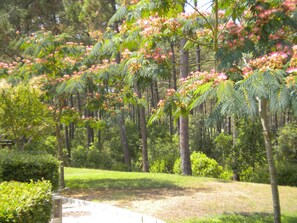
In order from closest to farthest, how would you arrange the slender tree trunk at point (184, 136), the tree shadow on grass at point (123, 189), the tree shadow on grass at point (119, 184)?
the tree shadow on grass at point (123, 189) < the tree shadow on grass at point (119, 184) < the slender tree trunk at point (184, 136)

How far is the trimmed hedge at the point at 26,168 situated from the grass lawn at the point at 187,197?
58.0 inches

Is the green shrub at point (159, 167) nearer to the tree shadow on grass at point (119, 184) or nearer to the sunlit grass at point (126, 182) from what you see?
the sunlit grass at point (126, 182)

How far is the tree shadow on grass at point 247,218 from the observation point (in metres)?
7.85

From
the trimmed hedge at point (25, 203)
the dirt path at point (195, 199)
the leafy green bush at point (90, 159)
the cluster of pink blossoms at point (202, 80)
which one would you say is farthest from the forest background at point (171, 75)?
the trimmed hedge at point (25, 203)

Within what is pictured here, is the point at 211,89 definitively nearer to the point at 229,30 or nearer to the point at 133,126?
the point at 229,30

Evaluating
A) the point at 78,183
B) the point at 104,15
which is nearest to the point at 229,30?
the point at 78,183

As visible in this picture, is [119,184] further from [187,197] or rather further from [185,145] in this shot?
[185,145]

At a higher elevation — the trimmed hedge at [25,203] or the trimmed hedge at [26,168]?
the trimmed hedge at [26,168]

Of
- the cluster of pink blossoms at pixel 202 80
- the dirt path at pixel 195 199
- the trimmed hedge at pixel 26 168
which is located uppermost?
the cluster of pink blossoms at pixel 202 80

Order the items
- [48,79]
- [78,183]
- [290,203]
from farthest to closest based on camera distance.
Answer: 1. [78,183]
2. [48,79]
3. [290,203]

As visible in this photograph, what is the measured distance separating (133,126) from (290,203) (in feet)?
69.5

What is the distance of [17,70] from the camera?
471 inches

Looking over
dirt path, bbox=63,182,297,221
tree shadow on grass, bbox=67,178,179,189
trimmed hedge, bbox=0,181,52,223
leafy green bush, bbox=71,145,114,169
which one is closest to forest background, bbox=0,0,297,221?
tree shadow on grass, bbox=67,178,179,189

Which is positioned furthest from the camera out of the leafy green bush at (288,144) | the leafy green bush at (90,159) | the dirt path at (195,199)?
the leafy green bush at (90,159)
